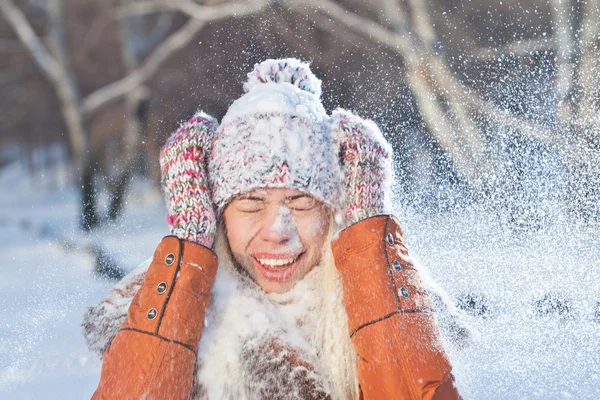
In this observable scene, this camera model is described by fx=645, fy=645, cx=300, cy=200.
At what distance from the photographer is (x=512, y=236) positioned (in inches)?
84.7

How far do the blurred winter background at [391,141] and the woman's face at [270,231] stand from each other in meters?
0.33

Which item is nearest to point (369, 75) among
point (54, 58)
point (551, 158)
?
point (551, 158)

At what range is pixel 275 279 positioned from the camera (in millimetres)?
1029

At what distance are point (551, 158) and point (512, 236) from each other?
3.02ft

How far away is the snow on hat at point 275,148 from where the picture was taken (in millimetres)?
1013

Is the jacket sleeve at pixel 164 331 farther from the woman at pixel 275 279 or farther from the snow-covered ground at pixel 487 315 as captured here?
the snow-covered ground at pixel 487 315

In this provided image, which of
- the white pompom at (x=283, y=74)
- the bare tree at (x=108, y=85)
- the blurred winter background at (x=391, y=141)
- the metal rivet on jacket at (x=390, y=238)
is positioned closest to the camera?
the metal rivet on jacket at (x=390, y=238)

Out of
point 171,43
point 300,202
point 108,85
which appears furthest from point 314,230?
point 108,85

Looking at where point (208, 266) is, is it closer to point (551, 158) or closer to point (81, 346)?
point (81, 346)

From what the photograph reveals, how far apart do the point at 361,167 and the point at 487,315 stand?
67cm

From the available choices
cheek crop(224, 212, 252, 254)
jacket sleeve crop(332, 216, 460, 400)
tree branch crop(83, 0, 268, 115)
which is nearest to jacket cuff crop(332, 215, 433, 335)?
jacket sleeve crop(332, 216, 460, 400)

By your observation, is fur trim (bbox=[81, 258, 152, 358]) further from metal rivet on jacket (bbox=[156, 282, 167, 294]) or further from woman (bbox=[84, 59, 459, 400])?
metal rivet on jacket (bbox=[156, 282, 167, 294])

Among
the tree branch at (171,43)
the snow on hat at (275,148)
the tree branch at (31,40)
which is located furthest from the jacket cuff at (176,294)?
the tree branch at (31,40)

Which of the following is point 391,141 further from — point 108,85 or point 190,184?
point 190,184
